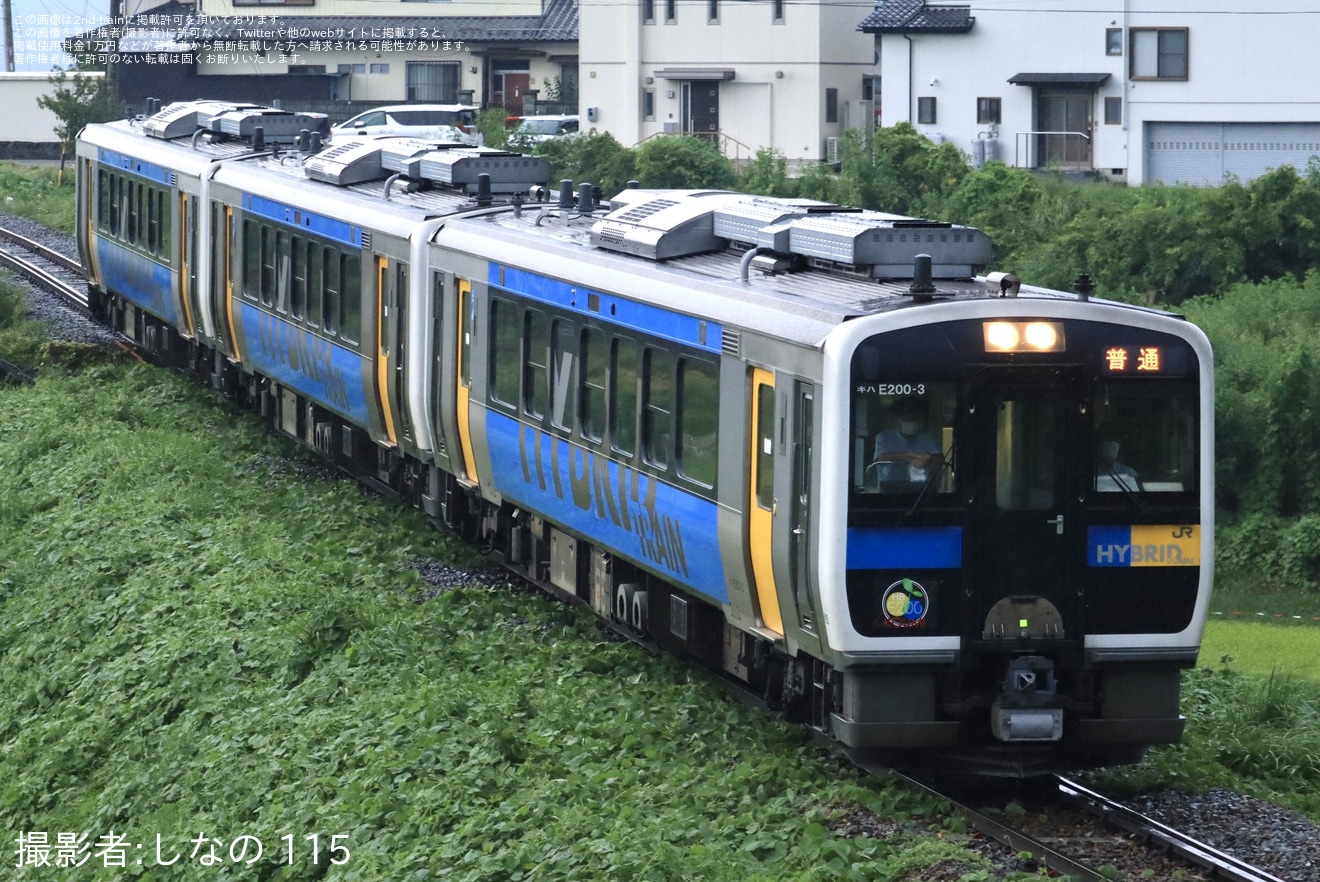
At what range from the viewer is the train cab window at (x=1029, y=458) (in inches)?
335

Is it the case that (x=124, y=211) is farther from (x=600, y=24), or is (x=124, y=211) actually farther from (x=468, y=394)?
(x=600, y=24)

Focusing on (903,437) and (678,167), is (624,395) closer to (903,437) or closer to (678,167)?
(903,437)

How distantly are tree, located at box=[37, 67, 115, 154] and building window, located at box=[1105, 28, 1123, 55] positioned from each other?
64.5 ft

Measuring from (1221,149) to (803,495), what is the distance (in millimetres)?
29231

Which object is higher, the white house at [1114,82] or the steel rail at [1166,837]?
the white house at [1114,82]

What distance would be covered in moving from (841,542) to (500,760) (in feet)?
6.50

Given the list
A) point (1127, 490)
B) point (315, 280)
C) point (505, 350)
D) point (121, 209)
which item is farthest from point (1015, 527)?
point (121, 209)

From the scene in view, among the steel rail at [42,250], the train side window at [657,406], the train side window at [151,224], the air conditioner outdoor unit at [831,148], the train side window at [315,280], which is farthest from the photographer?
the air conditioner outdoor unit at [831,148]

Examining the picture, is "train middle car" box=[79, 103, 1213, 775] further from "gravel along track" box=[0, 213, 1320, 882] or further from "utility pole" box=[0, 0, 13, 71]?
"utility pole" box=[0, 0, 13, 71]

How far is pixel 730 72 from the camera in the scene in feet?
140

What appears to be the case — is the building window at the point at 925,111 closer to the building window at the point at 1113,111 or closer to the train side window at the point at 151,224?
the building window at the point at 1113,111

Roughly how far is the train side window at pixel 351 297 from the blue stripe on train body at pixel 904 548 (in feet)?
24.5

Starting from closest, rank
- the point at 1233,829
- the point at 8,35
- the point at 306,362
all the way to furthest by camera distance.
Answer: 1. the point at 1233,829
2. the point at 306,362
3. the point at 8,35

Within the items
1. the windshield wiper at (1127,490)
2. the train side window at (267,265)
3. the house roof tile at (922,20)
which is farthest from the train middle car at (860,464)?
the house roof tile at (922,20)
